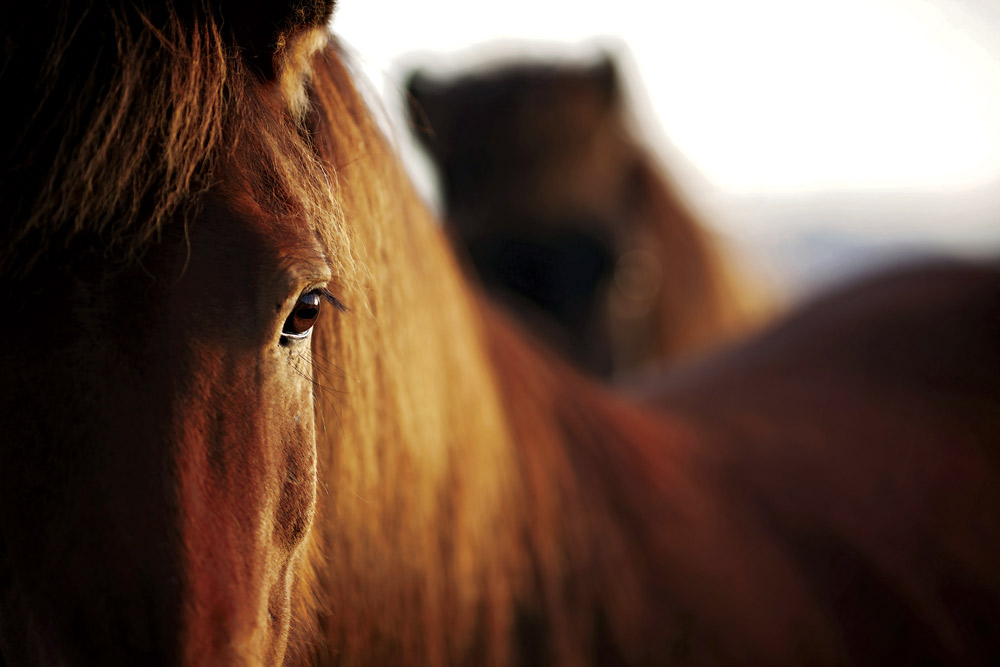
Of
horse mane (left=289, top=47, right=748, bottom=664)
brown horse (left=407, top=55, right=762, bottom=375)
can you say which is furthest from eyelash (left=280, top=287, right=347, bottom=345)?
brown horse (left=407, top=55, right=762, bottom=375)

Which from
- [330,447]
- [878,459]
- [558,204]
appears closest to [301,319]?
[330,447]

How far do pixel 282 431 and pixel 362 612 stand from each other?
41 cm

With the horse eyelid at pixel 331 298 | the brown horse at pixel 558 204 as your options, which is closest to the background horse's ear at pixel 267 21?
the horse eyelid at pixel 331 298

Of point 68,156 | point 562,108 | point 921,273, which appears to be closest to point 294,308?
point 68,156

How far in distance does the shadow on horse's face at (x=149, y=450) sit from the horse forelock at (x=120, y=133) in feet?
0.08

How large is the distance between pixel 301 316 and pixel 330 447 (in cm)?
25

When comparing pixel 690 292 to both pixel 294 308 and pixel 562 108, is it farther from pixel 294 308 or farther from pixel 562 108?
pixel 294 308

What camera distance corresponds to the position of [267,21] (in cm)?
67

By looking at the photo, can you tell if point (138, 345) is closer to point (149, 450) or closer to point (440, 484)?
point (149, 450)

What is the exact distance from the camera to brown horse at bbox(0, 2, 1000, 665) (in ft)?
1.82

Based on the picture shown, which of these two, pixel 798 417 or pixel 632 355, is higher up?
pixel 632 355

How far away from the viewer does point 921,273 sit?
7.83 feet

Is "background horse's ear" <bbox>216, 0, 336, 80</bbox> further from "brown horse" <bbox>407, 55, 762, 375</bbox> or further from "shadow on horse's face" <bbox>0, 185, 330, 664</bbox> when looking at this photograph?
"brown horse" <bbox>407, 55, 762, 375</bbox>

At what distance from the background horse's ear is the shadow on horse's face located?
167 mm
